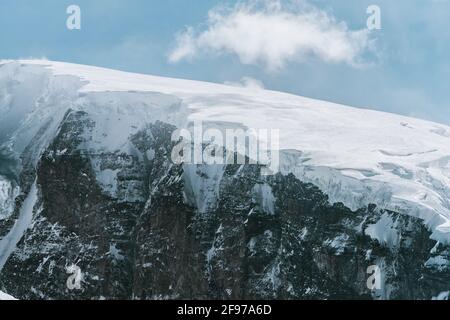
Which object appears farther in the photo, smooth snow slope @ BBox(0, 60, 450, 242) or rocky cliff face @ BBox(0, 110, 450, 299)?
rocky cliff face @ BBox(0, 110, 450, 299)

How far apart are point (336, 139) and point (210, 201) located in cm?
2850

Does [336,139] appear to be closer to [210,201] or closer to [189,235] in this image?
[210,201]

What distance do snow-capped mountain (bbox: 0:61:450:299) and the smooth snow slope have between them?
1.21 feet

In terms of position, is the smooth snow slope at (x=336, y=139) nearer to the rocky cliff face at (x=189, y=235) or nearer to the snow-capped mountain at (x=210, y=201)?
the snow-capped mountain at (x=210, y=201)

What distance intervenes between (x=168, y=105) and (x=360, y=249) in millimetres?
49390

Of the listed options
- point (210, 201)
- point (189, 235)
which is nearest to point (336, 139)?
point (210, 201)

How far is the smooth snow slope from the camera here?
5979 inches

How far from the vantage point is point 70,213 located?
7392 inches

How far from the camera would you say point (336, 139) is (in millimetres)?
167750

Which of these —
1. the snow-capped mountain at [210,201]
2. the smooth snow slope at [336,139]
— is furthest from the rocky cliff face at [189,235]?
the smooth snow slope at [336,139]

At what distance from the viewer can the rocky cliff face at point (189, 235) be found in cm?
16000

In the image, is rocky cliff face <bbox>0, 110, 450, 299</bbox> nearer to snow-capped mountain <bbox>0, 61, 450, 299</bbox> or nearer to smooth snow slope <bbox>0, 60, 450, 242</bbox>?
snow-capped mountain <bbox>0, 61, 450, 299</bbox>

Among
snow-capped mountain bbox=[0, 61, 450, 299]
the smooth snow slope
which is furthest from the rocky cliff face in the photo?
the smooth snow slope
